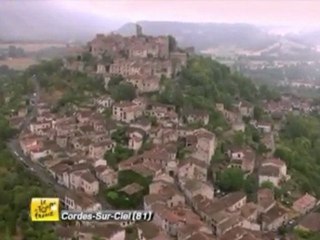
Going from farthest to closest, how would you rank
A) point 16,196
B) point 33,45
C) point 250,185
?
1. point 33,45
2. point 250,185
3. point 16,196

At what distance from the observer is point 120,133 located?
60.3 ft

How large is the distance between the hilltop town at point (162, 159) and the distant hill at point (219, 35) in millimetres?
20520

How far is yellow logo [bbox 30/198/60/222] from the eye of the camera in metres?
12.9

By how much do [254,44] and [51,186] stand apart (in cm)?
4231

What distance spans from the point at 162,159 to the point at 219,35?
37.5 meters

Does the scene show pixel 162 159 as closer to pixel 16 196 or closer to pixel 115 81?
pixel 16 196

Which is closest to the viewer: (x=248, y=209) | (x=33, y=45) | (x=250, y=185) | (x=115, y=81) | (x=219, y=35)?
(x=248, y=209)

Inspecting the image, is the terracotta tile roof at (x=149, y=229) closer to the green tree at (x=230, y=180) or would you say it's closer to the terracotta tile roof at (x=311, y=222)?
the green tree at (x=230, y=180)

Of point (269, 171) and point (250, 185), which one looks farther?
point (269, 171)

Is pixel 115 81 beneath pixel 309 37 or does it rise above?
above

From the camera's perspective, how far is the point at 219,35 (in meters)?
52.5

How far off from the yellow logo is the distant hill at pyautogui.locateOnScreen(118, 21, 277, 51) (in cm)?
2950

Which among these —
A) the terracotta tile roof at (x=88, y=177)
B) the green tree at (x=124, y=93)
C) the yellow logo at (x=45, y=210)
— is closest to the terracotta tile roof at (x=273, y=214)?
the terracotta tile roof at (x=88, y=177)

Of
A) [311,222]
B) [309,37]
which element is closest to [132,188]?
[311,222]
